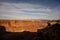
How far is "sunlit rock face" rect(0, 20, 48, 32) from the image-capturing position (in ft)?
12.7

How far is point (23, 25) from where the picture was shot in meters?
3.91

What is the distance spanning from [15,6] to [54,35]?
3.56ft

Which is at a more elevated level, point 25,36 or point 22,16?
point 22,16

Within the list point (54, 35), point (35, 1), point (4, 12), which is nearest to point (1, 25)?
point (4, 12)

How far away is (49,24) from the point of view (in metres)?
3.96

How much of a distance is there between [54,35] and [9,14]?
111 centimetres

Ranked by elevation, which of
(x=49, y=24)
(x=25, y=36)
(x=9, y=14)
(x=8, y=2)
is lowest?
(x=25, y=36)

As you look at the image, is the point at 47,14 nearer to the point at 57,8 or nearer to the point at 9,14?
the point at 57,8

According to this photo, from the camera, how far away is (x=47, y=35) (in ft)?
12.8

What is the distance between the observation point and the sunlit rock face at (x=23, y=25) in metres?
3.88

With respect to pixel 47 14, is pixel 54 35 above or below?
below

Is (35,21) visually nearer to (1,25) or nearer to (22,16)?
(22,16)

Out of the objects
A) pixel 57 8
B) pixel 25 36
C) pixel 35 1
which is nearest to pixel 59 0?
pixel 57 8

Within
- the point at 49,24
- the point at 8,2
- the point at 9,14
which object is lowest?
the point at 49,24
